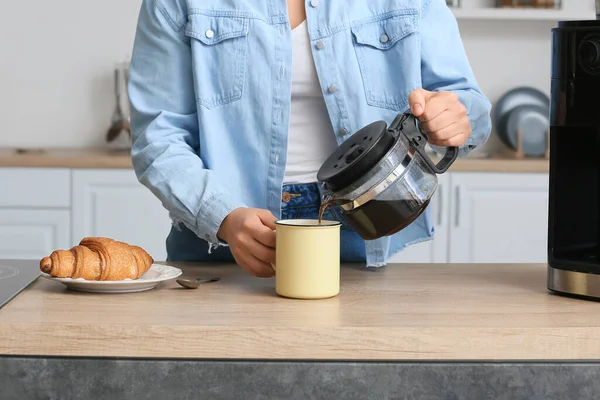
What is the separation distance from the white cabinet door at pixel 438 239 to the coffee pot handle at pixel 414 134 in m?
1.94

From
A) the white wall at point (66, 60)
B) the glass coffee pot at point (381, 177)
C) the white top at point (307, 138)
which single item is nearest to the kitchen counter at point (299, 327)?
the glass coffee pot at point (381, 177)

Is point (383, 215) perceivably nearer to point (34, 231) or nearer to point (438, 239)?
point (438, 239)

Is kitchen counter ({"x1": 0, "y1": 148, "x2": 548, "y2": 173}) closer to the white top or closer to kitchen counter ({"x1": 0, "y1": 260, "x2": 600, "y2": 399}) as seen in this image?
the white top

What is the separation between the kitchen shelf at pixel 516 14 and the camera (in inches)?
133

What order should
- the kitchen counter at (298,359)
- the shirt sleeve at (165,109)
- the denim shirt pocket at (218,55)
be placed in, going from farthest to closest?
1. the denim shirt pocket at (218,55)
2. the shirt sleeve at (165,109)
3. the kitchen counter at (298,359)

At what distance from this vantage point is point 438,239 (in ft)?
10.4

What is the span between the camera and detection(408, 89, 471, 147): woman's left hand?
1.19 metres

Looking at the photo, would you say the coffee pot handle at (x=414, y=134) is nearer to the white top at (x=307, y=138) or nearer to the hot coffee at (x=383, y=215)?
the hot coffee at (x=383, y=215)

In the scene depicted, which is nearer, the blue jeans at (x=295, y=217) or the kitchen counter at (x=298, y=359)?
the kitchen counter at (x=298, y=359)

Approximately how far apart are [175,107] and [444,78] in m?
0.43

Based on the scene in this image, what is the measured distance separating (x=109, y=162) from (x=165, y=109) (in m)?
1.64

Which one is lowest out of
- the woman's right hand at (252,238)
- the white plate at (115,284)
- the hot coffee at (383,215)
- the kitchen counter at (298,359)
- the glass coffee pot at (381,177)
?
the kitchen counter at (298,359)

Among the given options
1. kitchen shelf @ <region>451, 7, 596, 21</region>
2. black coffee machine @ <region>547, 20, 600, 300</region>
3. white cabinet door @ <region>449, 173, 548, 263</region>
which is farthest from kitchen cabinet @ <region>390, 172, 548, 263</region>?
black coffee machine @ <region>547, 20, 600, 300</region>

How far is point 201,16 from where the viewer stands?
4.69ft
